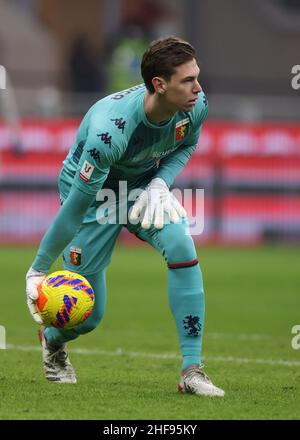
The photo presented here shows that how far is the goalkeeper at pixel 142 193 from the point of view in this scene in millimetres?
7328

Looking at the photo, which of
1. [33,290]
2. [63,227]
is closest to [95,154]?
[63,227]

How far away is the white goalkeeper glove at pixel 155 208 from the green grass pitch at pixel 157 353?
1039mm

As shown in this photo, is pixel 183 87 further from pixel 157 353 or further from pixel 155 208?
pixel 157 353

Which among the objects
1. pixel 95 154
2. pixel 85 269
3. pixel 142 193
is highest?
pixel 95 154

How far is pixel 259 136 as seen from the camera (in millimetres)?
23469

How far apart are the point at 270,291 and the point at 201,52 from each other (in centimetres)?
1621

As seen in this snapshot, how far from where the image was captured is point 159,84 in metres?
7.39

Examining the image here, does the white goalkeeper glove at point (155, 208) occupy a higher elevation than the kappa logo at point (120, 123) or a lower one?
lower

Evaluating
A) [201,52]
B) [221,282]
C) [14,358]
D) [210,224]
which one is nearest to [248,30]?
[201,52]

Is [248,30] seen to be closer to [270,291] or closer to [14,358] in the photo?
[270,291]

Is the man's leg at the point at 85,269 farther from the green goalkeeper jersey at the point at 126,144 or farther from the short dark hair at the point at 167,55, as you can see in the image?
the short dark hair at the point at 167,55

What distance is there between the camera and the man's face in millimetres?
7332

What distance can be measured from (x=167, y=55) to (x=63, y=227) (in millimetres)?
1181

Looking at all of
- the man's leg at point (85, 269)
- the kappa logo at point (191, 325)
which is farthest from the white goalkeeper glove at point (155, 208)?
the kappa logo at point (191, 325)
